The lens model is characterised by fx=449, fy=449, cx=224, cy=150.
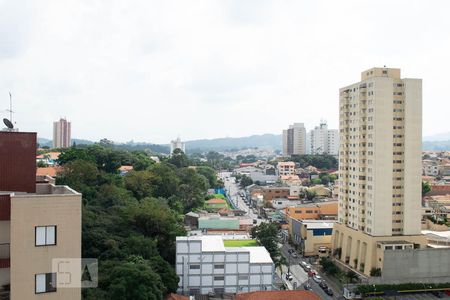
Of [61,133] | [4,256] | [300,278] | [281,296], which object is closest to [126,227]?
[281,296]

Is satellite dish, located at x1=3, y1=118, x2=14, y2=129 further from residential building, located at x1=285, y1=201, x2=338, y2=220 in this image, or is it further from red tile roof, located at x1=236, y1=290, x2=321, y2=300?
residential building, located at x1=285, y1=201, x2=338, y2=220

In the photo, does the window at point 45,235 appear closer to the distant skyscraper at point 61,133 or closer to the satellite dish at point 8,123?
the satellite dish at point 8,123

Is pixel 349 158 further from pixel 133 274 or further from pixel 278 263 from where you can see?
pixel 133 274

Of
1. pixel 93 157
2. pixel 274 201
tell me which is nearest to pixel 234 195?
pixel 274 201

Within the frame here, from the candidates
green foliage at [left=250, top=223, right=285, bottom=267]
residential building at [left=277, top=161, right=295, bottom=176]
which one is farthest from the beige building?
residential building at [left=277, top=161, right=295, bottom=176]

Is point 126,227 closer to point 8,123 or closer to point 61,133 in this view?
point 8,123

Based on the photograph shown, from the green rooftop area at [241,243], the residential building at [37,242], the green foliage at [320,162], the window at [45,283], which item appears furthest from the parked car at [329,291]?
the green foliage at [320,162]
